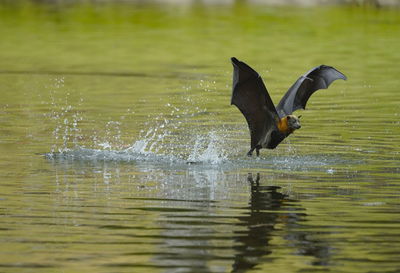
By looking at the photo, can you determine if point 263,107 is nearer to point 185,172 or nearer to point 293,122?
point 293,122

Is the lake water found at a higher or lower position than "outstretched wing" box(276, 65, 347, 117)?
lower

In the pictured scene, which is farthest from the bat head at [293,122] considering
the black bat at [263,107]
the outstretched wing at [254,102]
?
the outstretched wing at [254,102]

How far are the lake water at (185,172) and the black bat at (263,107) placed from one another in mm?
361

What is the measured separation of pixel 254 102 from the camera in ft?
42.0

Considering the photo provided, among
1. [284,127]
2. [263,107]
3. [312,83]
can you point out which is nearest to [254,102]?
[263,107]

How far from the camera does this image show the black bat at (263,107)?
41.0 ft

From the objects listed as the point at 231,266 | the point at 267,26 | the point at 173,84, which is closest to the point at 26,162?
the point at 231,266

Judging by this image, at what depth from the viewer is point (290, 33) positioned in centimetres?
3644

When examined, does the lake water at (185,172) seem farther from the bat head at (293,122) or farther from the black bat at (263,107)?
the bat head at (293,122)

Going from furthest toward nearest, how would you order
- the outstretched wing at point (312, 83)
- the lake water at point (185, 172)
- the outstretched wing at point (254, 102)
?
the outstretched wing at point (312, 83), the outstretched wing at point (254, 102), the lake water at point (185, 172)

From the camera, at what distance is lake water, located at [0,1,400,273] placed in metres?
9.02

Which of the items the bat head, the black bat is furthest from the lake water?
the bat head

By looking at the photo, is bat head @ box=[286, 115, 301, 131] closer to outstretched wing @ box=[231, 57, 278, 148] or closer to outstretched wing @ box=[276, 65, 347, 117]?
outstretched wing @ box=[231, 57, 278, 148]

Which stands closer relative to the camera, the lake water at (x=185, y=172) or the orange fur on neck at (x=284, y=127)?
the lake water at (x=185, y=172)
